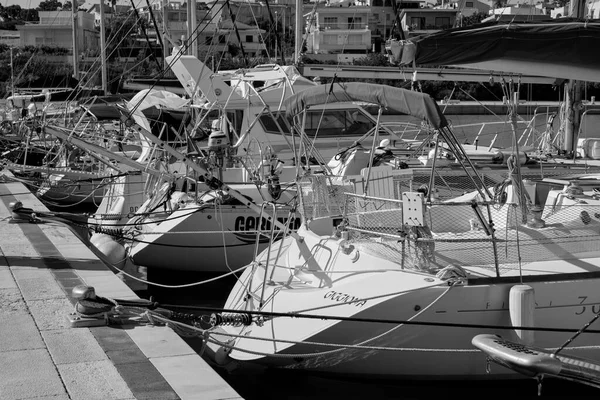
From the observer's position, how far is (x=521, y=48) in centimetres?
941

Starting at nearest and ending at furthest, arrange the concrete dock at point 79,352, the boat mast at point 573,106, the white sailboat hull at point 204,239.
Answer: the concrete dock at point 79,352 < the white sailboat hull at point 204,239 < the boat mast at point 573,106

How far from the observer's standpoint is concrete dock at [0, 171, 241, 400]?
6262 millimetres

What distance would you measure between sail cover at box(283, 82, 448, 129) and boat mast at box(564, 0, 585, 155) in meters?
7.20

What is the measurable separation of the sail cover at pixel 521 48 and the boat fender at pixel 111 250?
25.6ft

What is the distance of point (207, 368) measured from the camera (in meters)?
6.70

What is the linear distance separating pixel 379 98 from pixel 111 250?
25.4ft

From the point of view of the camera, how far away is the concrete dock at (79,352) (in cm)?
626

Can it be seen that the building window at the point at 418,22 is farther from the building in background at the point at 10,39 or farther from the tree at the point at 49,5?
the tree at the point at 49,5

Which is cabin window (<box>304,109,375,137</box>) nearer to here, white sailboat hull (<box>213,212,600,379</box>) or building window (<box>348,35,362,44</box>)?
white sailboat hull (<box>213,212,600,379</box>)

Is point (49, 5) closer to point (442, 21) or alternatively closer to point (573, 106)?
point (442, 21)

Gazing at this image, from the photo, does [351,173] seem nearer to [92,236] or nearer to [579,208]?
[92,236]

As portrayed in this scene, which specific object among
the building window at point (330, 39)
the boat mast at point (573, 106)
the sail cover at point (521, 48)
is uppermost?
the building window at point (330, 39)

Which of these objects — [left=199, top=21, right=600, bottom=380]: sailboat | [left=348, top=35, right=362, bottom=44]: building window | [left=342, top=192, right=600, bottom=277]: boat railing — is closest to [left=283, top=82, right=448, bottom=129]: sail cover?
[left=199, top=21, right=600, bottom=380]: sailboat

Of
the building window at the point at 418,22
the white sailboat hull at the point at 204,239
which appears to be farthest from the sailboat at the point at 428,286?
the building window at the point at 418,22
